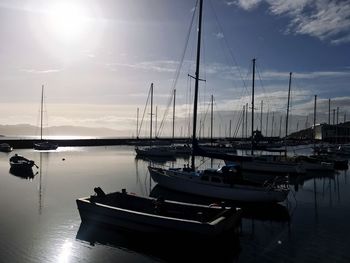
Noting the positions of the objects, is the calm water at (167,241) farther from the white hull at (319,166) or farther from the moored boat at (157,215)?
the white hull at (319,166)

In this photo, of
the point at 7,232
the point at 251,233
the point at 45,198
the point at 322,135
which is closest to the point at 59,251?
the point at 7,232

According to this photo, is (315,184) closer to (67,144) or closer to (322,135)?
(67,144)

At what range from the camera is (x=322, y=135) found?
168000mm

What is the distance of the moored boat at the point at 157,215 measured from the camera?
15508 mm

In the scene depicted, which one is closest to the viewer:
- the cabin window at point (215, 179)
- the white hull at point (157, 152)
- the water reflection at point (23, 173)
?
the cabin window at point (215, 179)

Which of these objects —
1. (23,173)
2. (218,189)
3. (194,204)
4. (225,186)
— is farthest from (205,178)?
(23,173)

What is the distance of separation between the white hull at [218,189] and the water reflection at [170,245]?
23.2 ft

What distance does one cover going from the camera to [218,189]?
2492cm

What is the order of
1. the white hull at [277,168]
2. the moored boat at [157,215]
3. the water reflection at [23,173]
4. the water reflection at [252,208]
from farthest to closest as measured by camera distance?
the white hull at [277,168] → the water reflection at [23,173] → the water reflection at [252,208] → the moored boat at [157,215]

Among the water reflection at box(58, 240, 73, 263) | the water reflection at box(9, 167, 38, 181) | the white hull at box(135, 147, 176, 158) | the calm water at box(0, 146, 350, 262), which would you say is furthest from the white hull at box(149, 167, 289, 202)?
the white hull at box(135, 147, 176, 158)

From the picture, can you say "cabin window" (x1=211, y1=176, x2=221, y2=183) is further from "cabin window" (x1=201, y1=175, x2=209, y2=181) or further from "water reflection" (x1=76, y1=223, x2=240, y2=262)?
"water reflection" (x1=76, y1=223, x2=240, y2=262)

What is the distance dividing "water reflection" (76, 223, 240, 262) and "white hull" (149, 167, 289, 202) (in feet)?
23.2

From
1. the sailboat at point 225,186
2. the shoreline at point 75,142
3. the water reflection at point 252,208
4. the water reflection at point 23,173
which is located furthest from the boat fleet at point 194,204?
the shoreline at point 75,142

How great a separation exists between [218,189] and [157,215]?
28.7ft
